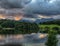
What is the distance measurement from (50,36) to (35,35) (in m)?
47.9

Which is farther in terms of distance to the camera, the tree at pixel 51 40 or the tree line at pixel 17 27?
the tree line at pixel 17 27

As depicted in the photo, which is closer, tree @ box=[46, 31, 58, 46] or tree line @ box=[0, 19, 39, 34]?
tree @ box=[46, 31, 58, 46]

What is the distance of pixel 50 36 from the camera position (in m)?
37.2

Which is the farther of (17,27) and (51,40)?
(17,27)

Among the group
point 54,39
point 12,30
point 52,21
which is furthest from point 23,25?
point 54,39

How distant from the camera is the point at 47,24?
64.0 metres

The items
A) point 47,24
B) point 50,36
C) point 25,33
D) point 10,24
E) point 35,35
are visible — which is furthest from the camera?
point 35,35

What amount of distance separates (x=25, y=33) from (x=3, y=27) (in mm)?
7687

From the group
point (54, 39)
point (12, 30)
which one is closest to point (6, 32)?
point (12, 30)

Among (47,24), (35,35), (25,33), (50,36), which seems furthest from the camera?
(35,35)

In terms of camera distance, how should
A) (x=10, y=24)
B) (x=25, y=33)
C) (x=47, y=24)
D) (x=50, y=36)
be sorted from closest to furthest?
(x=50, y=36) < (x=47, y=24) < (x=10, y=24) < (x=25, y=33)

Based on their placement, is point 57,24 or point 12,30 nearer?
point 57,24

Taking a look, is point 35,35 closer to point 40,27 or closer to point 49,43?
point 40,27

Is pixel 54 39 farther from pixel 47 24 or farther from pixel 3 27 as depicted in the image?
pixel 3 27
